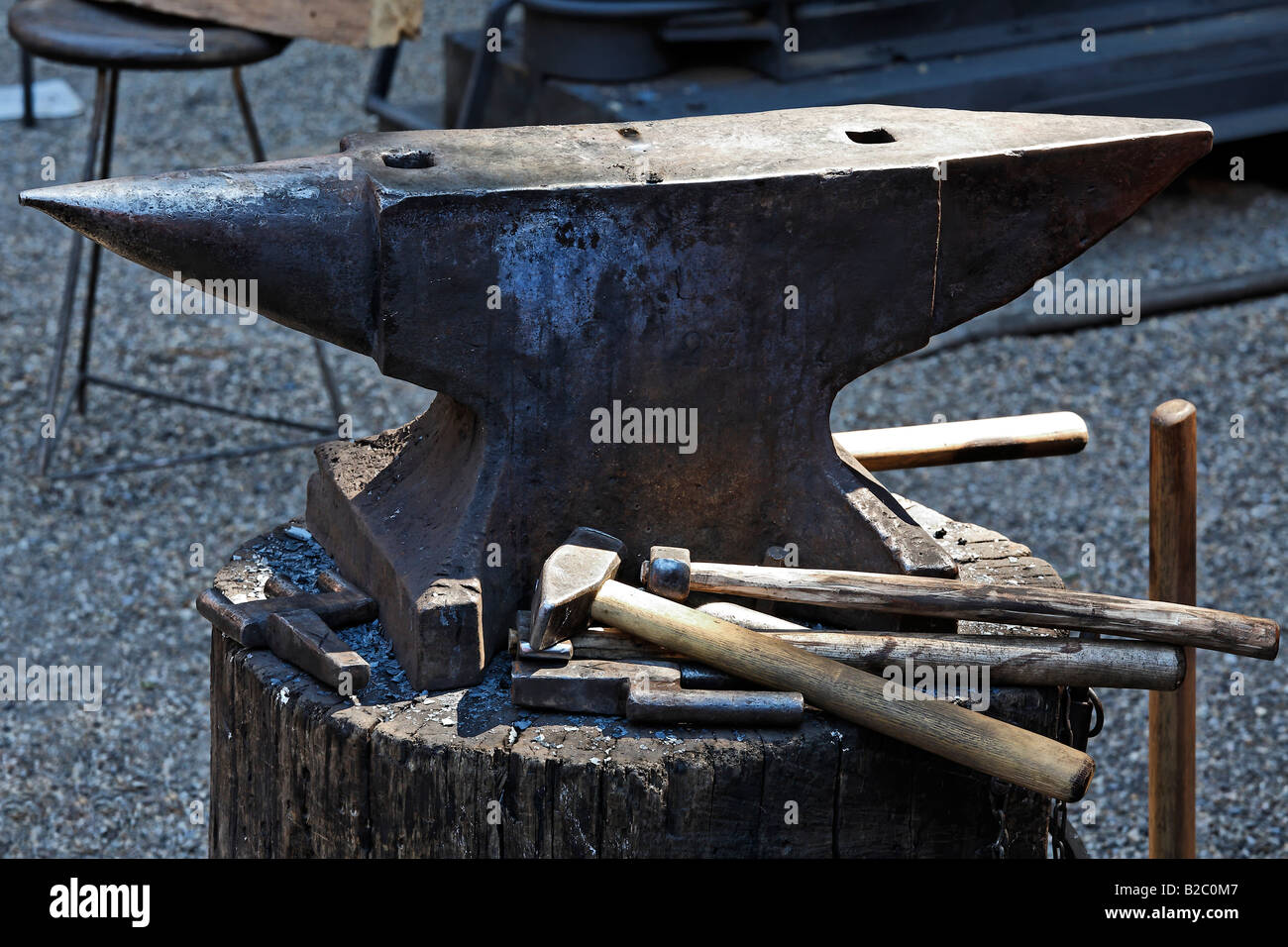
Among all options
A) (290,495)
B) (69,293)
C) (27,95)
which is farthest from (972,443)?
(27,95)

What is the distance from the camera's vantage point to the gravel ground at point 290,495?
366 cm

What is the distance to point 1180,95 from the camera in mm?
6430

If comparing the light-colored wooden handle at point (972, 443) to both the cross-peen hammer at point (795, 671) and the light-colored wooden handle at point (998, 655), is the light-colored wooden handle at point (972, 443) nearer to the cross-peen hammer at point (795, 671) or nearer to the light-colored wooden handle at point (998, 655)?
the light-colored wooden handle at point (998, 655)

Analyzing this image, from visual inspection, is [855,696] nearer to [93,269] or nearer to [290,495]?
[290,495]

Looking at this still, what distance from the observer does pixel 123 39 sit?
4.02 meters

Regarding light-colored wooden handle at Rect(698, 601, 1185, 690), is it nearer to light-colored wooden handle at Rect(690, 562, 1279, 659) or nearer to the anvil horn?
light-colored wooden handle at Rect(690, 562, 1279, 659)

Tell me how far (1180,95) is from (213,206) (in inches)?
213

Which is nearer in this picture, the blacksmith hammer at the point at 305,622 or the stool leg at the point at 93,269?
the blacksmith hammer at the point at 305,622

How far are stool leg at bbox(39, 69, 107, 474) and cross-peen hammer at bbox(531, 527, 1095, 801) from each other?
2.55m

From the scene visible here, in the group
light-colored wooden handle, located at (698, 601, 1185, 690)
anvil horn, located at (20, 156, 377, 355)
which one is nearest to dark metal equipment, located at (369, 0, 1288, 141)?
anvil horn, located at (20, 156, 377, 355)

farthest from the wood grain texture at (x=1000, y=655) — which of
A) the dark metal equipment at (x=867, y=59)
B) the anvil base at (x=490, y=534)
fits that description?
the dark metal equipment at (x=867, y=59)

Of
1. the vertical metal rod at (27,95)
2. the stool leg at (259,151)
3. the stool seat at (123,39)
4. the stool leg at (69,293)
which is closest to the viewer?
the stool seat at (123,39)

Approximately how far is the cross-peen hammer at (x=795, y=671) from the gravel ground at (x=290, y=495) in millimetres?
1664
